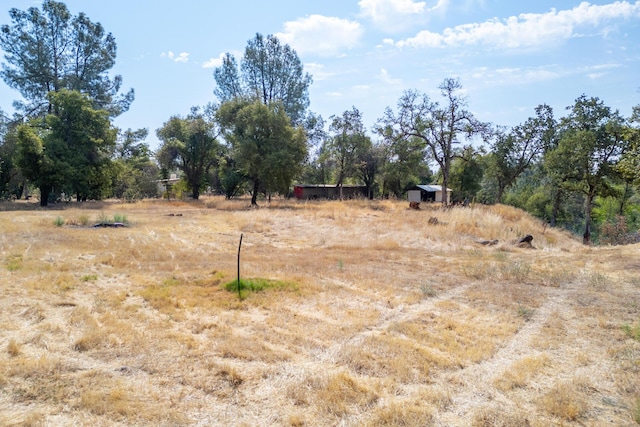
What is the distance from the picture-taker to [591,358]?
16.2 feet

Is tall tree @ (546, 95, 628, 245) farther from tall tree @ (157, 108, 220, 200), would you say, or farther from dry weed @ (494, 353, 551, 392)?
tall tree @ (157, 108, 220, 200)

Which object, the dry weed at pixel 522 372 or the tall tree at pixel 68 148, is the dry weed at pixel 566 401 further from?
the tall tree at pixel 68 148

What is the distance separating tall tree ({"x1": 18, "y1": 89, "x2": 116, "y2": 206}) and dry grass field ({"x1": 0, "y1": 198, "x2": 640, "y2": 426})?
687 inches

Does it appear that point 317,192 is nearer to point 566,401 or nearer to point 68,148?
point 68,148

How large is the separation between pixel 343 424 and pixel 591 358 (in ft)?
11.9

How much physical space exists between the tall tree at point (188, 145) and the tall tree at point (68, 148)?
18.6 ft

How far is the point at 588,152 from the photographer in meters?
25.7

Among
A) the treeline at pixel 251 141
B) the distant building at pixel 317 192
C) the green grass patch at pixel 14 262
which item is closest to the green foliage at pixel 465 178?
the treeline at pixel 251 141

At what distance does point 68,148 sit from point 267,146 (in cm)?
1440

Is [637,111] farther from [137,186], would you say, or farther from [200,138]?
[137,186]

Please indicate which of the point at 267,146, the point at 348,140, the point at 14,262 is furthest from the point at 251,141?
the point at 14,262

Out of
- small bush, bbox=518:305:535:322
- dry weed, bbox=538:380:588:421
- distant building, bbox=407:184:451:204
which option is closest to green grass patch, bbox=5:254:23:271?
dry weed, bbox=538:380:588:421

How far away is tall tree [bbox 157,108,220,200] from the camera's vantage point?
36250 mm

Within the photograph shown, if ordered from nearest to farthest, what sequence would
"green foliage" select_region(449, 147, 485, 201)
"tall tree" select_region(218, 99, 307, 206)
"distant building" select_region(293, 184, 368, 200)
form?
"tall tree" select_region(218, 99, 307, 206)
"distant building" select_region(293, 184, 368, 200)
"green foliage" select_region(449, 147, 485, 201)
